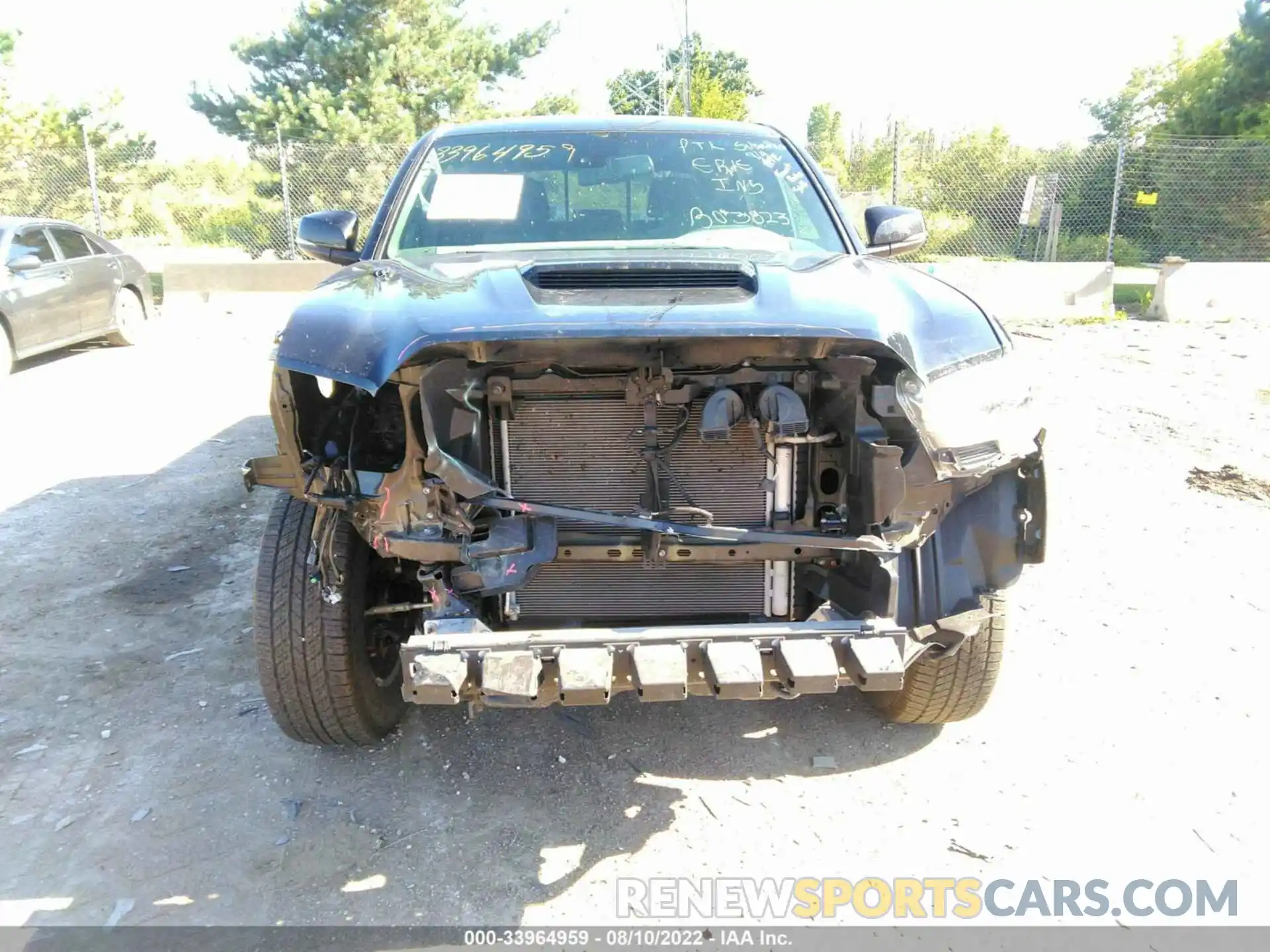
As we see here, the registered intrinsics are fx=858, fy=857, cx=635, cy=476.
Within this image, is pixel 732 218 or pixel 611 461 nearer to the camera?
pixel 611 461

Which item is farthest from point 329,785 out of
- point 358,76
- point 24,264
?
point 358,76

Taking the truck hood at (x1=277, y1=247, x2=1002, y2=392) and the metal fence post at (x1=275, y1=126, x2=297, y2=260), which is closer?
the truck hood at (x1=277, y1=247, x2=1002, y2=392)

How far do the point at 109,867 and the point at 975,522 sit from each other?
8.30 ft

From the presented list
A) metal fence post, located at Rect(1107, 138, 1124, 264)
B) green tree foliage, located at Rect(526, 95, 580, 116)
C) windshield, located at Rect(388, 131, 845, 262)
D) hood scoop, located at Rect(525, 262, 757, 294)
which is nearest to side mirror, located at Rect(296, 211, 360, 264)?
windshield, located at Rect(388, 131, 845, 262)

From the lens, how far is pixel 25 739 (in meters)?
2.88

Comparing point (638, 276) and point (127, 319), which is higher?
point (638, 276)

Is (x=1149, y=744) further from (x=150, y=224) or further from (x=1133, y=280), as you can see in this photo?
(x=150, y=224)

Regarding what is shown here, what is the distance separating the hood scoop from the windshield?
2.26 feet

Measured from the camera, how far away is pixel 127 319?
390 inches

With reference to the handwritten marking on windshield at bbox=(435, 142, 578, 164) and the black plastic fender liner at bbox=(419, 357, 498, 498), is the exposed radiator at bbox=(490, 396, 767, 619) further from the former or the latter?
the handwritten marking on windshield at bbox=(435, 142, 578, 164)

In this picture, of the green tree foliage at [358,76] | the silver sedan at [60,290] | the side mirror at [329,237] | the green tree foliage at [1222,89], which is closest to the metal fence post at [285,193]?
the silver sedan at [60,290]

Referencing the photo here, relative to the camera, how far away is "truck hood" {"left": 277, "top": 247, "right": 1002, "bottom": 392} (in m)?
1.92

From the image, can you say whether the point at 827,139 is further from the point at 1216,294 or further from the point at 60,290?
the point at 60,290

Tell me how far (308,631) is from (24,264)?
308 inches
